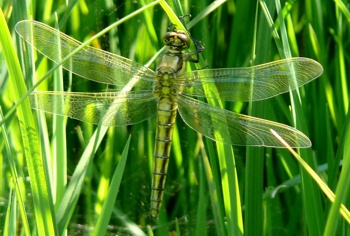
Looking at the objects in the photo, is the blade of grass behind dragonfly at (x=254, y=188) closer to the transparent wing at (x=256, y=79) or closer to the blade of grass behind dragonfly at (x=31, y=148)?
the transparent wing at (x=256, y=79)

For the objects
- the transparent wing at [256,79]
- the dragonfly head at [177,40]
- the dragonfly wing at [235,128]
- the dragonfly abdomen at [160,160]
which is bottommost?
the dragonfly abdomen at [160,160]

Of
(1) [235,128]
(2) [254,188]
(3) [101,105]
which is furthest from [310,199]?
(3) [101,105]

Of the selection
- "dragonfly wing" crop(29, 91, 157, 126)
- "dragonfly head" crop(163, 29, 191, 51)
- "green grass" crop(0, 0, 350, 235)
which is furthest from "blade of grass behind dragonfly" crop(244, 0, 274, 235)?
"dragonfly wing" crop(29, 91, 157, 126)

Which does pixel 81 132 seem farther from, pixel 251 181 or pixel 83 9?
pixel 251 181

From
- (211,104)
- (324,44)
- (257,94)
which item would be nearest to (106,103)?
(211,104)

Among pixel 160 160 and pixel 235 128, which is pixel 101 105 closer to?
pixel 160 160

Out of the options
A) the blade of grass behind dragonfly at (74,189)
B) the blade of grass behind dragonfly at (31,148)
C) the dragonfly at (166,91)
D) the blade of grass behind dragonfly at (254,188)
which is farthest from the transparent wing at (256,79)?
the blade of grass behind dragonfly at (31,148)
